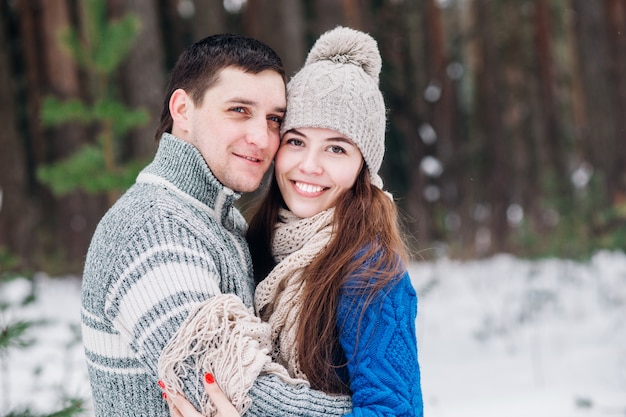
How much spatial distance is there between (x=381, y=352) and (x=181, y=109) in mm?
1005

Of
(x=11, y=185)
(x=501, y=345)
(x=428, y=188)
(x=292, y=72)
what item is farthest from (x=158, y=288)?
(x=428, y=188)

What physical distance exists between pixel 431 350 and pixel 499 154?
773cm

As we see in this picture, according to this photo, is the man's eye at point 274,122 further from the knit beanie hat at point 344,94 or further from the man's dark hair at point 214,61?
the man's dark hair at point 214,61

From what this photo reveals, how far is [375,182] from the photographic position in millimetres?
2475

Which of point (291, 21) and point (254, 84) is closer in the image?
point (254, 84)

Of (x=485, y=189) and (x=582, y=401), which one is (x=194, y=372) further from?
(x=485, y=189)

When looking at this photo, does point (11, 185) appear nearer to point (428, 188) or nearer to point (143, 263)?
point (428, 188)

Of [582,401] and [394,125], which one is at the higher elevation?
[394,125]

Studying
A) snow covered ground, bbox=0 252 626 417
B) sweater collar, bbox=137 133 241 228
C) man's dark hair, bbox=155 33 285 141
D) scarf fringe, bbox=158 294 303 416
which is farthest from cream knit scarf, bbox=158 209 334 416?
snow covered ground, bbox=0 252 626 417

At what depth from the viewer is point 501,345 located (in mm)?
5645

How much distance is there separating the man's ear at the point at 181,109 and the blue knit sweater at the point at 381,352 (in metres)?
0.75

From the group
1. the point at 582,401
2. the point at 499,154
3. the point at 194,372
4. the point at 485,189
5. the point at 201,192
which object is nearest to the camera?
the point at 194,372

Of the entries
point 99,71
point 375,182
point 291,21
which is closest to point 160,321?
point 375,182

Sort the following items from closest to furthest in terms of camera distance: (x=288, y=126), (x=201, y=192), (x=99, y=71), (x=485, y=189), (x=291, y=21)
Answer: (x=201, y=192)
(x=288, y=126)
(x=99, y=71)
(x=291, y=21)
(x=485, y=189)
